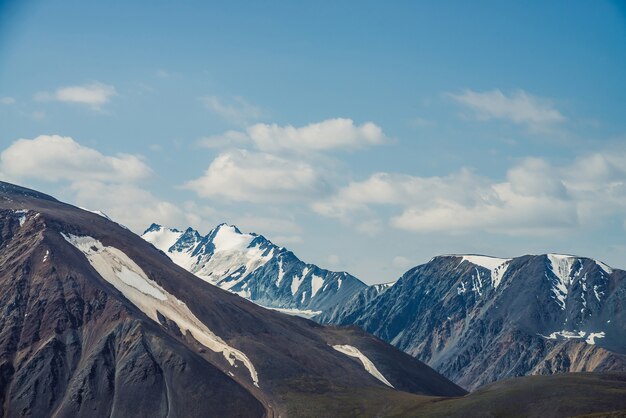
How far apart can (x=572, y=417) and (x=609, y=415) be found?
12161mm

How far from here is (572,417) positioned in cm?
19738

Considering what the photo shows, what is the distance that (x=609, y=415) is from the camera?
18650 centimetres
